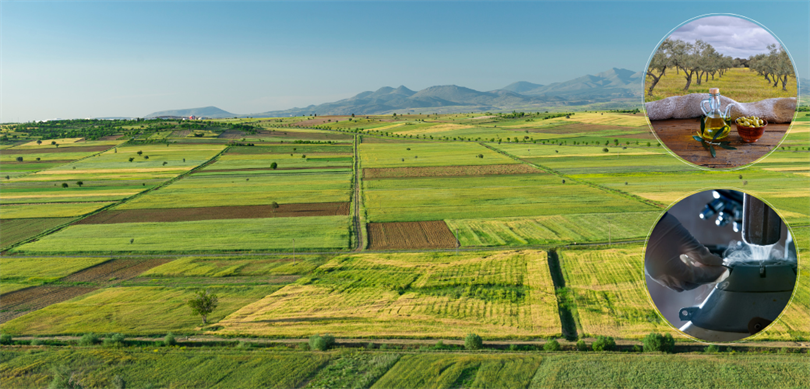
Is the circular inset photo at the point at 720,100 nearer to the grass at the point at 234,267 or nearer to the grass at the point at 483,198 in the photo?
the grass at the point at 234,267

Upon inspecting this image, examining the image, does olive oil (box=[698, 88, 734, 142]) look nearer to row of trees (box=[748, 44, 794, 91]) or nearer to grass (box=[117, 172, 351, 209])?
row of trees (box=[748, 44, 794, 91])

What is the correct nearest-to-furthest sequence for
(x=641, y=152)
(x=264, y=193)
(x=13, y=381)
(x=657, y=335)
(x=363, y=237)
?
(x=13, y=381)
(x=657, y=335)
(x=363, y=237)
(x=264, y=193)
(x=641, y=152)

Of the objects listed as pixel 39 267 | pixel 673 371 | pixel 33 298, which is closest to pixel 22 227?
pixel 39 267

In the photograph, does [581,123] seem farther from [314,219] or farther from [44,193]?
[44,193]

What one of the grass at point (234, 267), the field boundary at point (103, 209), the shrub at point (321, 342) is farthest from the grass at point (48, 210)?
the shrub at point (321, 342)

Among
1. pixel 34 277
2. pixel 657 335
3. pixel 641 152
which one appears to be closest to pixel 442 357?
pixel 657 335

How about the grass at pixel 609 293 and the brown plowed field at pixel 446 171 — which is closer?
the grass at pixel 609 293

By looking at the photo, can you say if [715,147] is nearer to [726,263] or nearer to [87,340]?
[726,263]
